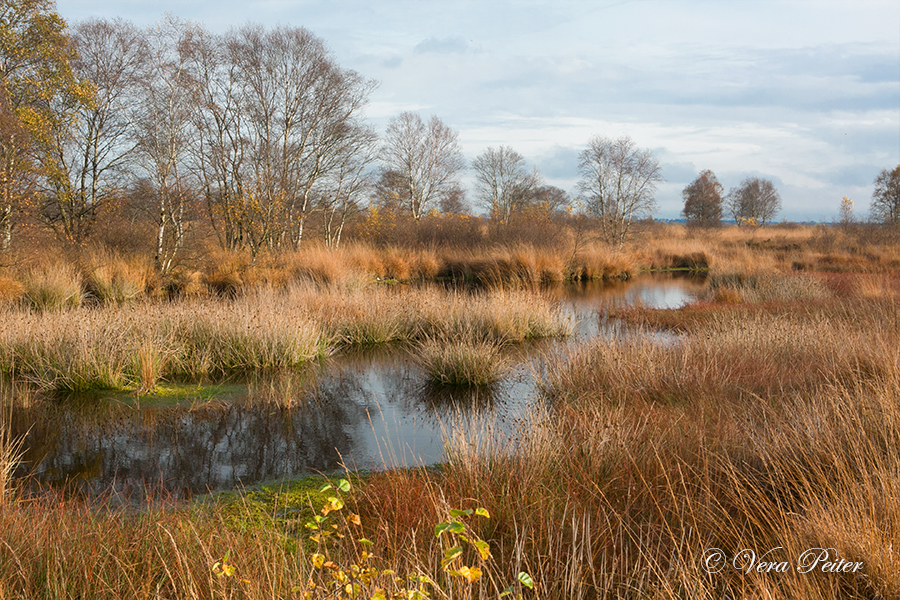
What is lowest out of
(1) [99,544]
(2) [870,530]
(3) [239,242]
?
(1) [99,544]

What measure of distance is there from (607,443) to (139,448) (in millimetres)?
4062

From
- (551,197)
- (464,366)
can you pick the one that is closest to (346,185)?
(464,366)

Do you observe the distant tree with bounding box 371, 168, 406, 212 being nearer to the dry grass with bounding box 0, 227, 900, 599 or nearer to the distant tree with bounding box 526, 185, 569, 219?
the distant tree with bounding box 526, 185, 569, 219

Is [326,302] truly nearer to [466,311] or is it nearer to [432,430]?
[466,311]

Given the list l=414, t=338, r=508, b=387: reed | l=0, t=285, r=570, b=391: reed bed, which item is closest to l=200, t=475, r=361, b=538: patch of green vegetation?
l=414, t=338, r=508, b=387: reed

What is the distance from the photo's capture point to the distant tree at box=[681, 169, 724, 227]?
5712 centimetres

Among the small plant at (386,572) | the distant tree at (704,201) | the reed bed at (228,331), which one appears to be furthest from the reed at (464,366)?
the distant tree at (704,201)

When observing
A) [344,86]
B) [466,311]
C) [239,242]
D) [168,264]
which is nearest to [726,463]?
[466,311]

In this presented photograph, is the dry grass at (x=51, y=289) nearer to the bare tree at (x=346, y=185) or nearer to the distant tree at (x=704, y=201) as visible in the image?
the bare tree at (x=346, y=185)

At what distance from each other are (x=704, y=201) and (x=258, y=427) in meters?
60.0

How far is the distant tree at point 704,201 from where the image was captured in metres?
57.1

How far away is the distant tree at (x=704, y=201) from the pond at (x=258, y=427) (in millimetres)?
53351

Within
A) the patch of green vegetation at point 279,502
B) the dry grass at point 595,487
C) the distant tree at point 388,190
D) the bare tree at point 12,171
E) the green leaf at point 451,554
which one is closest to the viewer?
the green leaf at point 451,554

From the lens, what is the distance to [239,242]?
61.3 feet
